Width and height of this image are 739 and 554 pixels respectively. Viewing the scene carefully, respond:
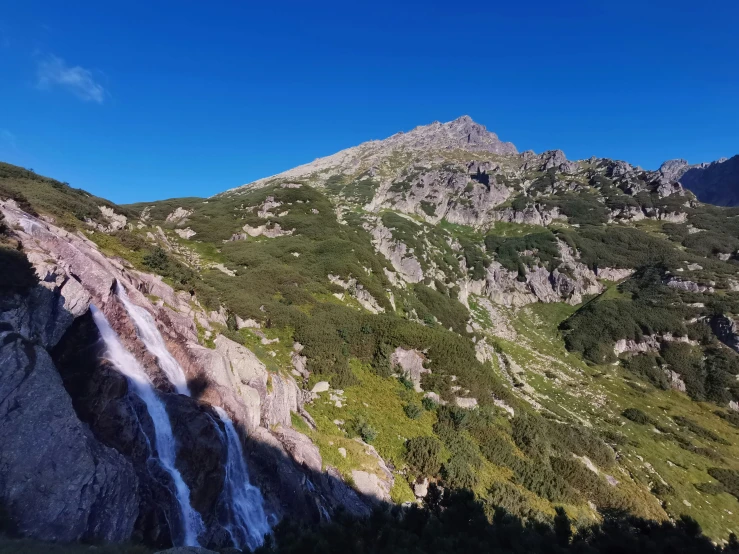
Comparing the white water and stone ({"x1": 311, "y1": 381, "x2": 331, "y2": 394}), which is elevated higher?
the white water

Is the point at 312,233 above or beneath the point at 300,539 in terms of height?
above

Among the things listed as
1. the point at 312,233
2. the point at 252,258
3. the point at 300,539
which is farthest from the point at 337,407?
the point at 312,233

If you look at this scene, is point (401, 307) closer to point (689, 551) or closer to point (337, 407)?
point (337, 407)

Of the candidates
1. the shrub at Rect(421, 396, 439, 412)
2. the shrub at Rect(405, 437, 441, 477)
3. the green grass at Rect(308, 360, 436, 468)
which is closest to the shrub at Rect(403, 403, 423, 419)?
the green grass at Rect(308, 360, 436, 468)

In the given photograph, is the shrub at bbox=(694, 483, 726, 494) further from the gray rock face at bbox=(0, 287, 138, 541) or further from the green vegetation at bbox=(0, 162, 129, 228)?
the green vegetation at bbox=(0, 162, 129, 228)

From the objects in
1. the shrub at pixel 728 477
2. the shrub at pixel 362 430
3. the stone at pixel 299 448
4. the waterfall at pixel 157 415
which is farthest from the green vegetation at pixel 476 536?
the shrub at pixel 728 477
